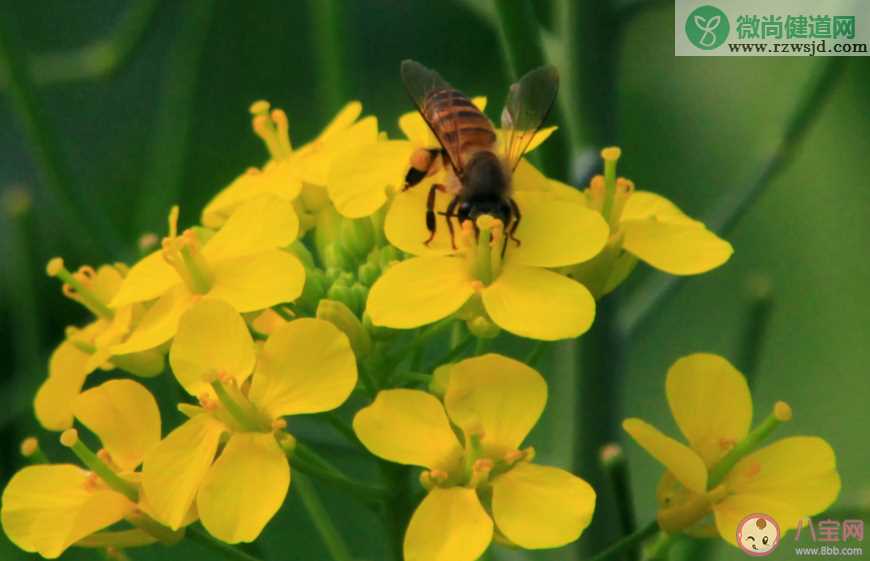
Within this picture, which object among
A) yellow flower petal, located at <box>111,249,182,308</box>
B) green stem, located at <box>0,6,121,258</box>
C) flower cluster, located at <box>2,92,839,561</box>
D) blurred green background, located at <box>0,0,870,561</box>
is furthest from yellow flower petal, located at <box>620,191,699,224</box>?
blurred green background, located at <box>0,0,870,561</box>

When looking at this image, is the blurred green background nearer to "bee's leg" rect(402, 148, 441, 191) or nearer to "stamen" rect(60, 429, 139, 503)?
"bee's leg" rect(402, 148, 441, 191)

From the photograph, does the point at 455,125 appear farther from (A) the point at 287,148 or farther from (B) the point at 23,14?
(B) the point at 23,14

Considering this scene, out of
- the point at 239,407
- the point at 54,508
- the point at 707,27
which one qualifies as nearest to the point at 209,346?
the point at 239,407

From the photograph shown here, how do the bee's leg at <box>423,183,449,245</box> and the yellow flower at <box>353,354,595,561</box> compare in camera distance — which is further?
the bee's leg at <box>423,183,449,245</box>

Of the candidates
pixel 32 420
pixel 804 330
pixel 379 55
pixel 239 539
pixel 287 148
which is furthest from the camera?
pixel 379 55

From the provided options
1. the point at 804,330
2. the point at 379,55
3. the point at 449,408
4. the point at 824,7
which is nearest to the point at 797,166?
the point at 804,330

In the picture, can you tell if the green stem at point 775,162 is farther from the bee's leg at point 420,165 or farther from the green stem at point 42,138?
the green stem at point 42,138

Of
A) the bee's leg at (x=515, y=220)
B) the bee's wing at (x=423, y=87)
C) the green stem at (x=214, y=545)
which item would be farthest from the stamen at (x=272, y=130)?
the green stem at (x=214, y=545)
